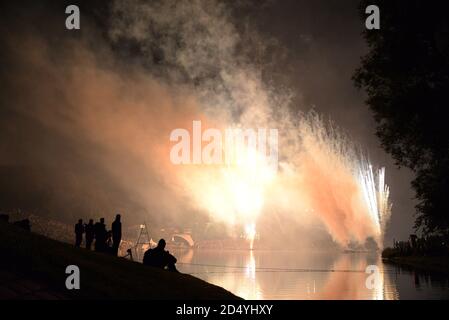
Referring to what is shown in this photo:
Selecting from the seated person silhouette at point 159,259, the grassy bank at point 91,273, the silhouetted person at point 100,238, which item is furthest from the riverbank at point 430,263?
the silhouetted person at point 100,238

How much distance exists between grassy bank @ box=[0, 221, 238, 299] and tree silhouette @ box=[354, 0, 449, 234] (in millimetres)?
18273

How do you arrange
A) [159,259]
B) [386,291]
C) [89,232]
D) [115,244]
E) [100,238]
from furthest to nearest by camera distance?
[89,232] → [100,238] → [115,244] → [386,291] → [159,259]

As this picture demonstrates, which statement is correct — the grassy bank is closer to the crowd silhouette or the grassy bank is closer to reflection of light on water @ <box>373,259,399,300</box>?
the crowd silhouette

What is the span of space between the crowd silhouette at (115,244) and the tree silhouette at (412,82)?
59.7ft

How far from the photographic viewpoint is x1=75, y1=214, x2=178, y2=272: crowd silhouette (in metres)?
20.0

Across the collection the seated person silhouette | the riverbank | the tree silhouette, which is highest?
the tree silhouette

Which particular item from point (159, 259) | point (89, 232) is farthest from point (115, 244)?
point (159, 259)

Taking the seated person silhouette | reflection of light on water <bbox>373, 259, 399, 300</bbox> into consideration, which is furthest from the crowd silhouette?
reflection of light on water <bbox>373, 259, 399, 300</bbox>

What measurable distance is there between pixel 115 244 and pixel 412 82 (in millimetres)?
21814

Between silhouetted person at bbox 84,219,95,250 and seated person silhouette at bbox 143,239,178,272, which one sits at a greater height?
silhouetted person at bbox 84,219,95,250

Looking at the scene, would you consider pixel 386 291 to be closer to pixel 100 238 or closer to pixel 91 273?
pixel 91 273

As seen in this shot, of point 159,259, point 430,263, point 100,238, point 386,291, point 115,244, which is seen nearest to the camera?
point 159,259

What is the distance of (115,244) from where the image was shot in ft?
75.0
